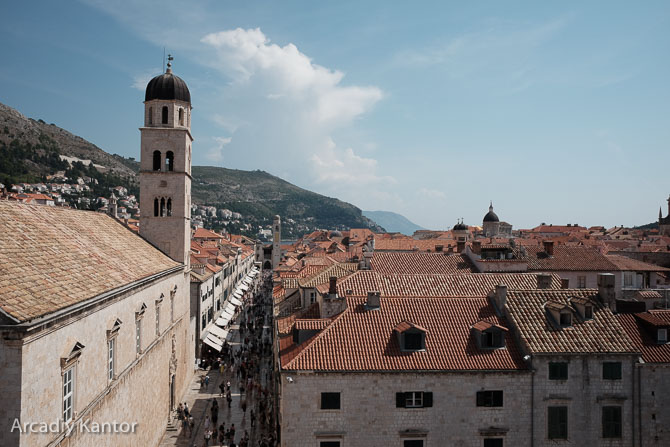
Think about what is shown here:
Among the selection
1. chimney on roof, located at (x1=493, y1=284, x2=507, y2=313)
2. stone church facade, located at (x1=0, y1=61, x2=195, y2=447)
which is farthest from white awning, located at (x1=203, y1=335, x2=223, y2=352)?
chimney on roof, located at (x1=493, y1=284, x2=507, y2=313)

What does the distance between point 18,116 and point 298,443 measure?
19597cm

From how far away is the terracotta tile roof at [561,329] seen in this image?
65.3ft

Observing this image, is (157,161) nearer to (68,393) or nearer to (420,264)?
(420,264)

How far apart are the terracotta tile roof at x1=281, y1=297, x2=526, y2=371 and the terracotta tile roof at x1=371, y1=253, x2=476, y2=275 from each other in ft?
49.4

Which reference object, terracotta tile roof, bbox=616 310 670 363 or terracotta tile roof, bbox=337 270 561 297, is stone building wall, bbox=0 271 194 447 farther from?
terracotta tile roof, bbox=616 310 670 363

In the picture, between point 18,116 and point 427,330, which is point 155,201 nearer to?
point 427,330

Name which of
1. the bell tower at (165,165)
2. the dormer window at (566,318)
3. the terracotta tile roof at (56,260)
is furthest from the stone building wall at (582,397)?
the bell tower at (165,165)

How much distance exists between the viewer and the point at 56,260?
16453mm

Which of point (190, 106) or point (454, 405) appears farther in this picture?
point (190, 106)

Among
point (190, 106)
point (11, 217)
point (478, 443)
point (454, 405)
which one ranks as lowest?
point (478, 443)

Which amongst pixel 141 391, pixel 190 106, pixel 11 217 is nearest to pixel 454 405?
pixel 141 391

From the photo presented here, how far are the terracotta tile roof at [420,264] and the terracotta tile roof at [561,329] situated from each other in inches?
587

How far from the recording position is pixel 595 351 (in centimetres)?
1981

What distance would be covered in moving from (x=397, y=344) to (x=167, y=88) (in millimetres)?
21620
